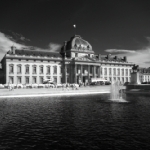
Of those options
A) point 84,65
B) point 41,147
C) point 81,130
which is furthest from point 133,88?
point 41,147

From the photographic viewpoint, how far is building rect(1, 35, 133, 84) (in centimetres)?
7819

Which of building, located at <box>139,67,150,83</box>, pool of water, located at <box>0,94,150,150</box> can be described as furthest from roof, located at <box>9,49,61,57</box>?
pool of water, located at <box>0,94,150,150</box>

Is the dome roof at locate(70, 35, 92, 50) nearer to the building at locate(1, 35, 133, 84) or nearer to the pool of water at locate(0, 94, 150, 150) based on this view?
the building at locate(1, 35, 133, 84)

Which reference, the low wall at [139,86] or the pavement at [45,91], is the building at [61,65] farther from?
the low wall at [139,86]

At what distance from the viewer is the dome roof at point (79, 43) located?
93812 mm

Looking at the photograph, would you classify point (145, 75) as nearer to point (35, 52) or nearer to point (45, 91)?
point (35, 52)

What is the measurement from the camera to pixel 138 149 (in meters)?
11.6

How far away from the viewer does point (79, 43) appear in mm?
95625

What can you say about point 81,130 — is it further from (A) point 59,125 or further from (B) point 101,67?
(B) point 101,67

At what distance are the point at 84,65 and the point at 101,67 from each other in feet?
41.5

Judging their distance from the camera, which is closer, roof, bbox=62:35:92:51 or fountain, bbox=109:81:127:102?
fountain, bbox=109:81:127:102

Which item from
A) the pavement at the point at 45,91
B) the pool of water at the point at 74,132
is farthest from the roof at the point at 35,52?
the pool of water at the point at 74,132

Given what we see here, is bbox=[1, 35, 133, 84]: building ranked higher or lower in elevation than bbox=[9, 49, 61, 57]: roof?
lower

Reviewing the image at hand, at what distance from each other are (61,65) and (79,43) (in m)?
15.6
